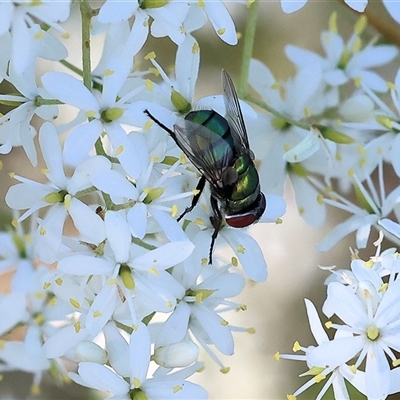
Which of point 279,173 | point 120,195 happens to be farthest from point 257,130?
point 120,195

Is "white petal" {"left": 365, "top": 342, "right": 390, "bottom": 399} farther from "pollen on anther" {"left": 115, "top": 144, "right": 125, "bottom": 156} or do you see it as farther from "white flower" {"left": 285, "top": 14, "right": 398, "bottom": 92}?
"white flower" {"left": 285, "top": 14, "right": 398, "bottom": 92}

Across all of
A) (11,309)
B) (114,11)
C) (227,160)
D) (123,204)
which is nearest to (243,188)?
(227,160)

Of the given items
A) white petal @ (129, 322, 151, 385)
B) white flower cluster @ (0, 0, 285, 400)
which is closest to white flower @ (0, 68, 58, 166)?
white flower cluster @ (0, 0, 285, 400)

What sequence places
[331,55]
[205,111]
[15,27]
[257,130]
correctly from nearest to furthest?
1. [15,27]
2. [205,111]
3. [257,130]
4. [331,55]

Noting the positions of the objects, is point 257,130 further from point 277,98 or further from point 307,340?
point 307,340

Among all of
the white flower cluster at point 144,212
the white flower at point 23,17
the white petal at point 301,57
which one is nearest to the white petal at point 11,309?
the white flower cluster at point 144,212

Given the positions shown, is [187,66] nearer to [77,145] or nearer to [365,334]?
[77,145]
